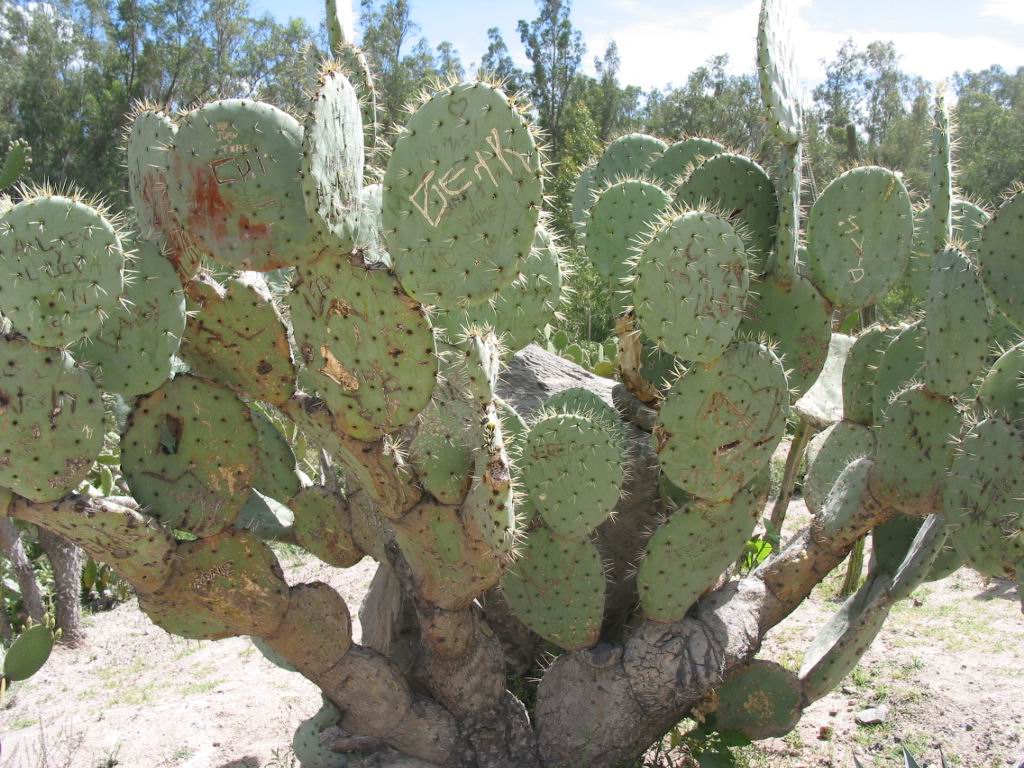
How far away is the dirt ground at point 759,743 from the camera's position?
319cm

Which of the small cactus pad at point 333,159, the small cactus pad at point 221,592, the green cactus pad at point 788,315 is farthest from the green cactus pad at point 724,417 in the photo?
the small cactus pad at point 221,592

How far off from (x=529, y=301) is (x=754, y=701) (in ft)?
4.80

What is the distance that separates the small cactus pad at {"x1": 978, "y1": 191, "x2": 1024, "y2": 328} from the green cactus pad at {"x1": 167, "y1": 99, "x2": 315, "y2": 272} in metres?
1.89

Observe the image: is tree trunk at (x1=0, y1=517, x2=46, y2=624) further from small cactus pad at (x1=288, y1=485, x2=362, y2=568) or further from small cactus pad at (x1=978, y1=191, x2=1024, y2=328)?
small cactus pad at (x1=978, y1=191, x2=1024, y2=328)

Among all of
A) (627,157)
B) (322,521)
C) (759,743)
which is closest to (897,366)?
(627,157)

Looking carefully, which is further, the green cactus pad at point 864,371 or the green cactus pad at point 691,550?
the green cactus pad at point 864,371

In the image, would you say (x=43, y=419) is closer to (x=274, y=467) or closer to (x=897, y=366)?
(x=274, y=467)

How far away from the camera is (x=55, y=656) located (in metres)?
4.53

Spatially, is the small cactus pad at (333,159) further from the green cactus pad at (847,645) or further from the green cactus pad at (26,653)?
the green cactus pad at (26,653)

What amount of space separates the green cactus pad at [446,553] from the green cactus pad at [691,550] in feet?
1.76

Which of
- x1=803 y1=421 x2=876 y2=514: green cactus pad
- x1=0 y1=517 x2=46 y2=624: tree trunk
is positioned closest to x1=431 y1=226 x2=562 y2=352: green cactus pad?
x1=803 y1=421 x2=876 y2=514: green cactus pad

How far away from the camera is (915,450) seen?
2627 mm

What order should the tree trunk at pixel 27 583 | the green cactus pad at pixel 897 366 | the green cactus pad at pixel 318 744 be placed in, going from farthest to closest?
1. the tree trunk at pixel 27 583
2. the green cactus pad at pixel 897 366
3. the green cactus pad at pixel 318 744

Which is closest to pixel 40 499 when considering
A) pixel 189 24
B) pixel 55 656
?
pixel 55 656
